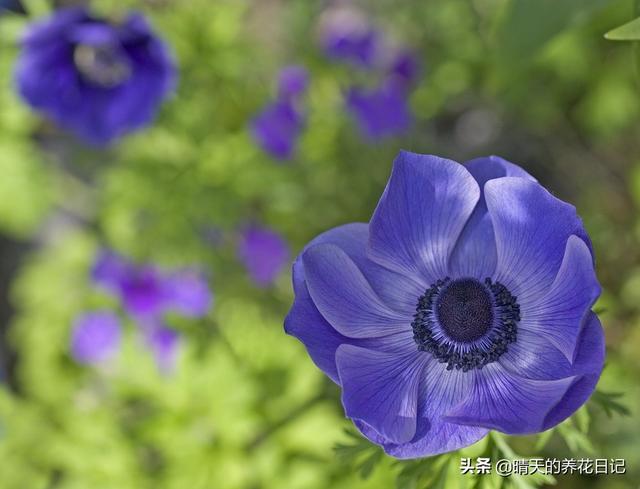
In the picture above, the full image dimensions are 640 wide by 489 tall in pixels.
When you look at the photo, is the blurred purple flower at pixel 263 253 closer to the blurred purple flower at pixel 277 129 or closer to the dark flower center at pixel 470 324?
the blurred purple flower at pixel 277 129

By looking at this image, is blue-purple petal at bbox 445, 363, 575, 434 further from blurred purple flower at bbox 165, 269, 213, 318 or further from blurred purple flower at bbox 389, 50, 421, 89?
blurred purple flower at bbox 389, 50, 421, 89

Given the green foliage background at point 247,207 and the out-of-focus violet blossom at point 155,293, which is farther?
the out-of-focus violet blossom at point 155,293

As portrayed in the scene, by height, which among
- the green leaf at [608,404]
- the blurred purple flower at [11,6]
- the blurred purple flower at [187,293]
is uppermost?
the blurred purple flower at [11,6]

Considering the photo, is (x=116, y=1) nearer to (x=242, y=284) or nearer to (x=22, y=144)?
(x=22, y=144)

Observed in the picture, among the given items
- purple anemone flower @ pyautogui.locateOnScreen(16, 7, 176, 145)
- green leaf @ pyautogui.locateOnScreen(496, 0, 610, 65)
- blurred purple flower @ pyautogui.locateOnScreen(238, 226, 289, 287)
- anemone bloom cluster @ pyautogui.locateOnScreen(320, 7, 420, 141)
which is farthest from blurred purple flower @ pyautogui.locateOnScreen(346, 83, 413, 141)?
green leaf @ pyautogui.locateOnScreen(496, 0, 610, 65)

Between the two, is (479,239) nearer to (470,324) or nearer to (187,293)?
(470,324)

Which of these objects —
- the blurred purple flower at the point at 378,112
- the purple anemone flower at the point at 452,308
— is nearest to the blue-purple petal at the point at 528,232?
the purple anemone flower at the point at 452,308

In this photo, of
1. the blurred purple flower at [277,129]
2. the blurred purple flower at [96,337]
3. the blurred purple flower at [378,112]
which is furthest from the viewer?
the blurred purple flower at [96,337]
